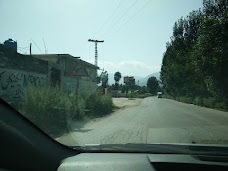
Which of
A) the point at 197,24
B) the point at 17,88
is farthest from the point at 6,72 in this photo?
the point at 197,24

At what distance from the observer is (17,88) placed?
2086 cm

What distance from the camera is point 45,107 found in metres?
16.3

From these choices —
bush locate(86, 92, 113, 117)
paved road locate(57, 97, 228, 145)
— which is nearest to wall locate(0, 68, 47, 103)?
paved road locate(57, 97, 228, 145)

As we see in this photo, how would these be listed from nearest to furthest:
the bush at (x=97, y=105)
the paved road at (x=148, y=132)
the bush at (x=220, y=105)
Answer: the paved road at (x=148, y=132) < the bush at (x=97, y=105) < the bush at (x=220, y=105)

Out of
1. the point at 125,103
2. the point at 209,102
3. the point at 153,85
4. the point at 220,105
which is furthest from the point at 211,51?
the point at 153,85

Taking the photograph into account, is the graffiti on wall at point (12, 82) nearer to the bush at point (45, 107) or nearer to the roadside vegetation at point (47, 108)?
the roadside vegetation at point (47, 108)

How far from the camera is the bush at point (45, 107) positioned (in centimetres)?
1584

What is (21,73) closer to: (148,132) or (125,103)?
(148,132)

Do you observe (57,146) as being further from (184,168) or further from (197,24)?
(197,24)

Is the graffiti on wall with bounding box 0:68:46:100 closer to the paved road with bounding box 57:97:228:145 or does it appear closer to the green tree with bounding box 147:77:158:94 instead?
the paved road with bounding box 57:97:228:145

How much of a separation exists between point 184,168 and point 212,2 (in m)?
33.7

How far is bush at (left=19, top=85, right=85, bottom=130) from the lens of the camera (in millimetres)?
15835

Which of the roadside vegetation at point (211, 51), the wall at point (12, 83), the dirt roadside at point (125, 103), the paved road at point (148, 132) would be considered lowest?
the paved road at point (148, 132)

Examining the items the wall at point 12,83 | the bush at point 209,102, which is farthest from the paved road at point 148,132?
the bush at point 209,102
